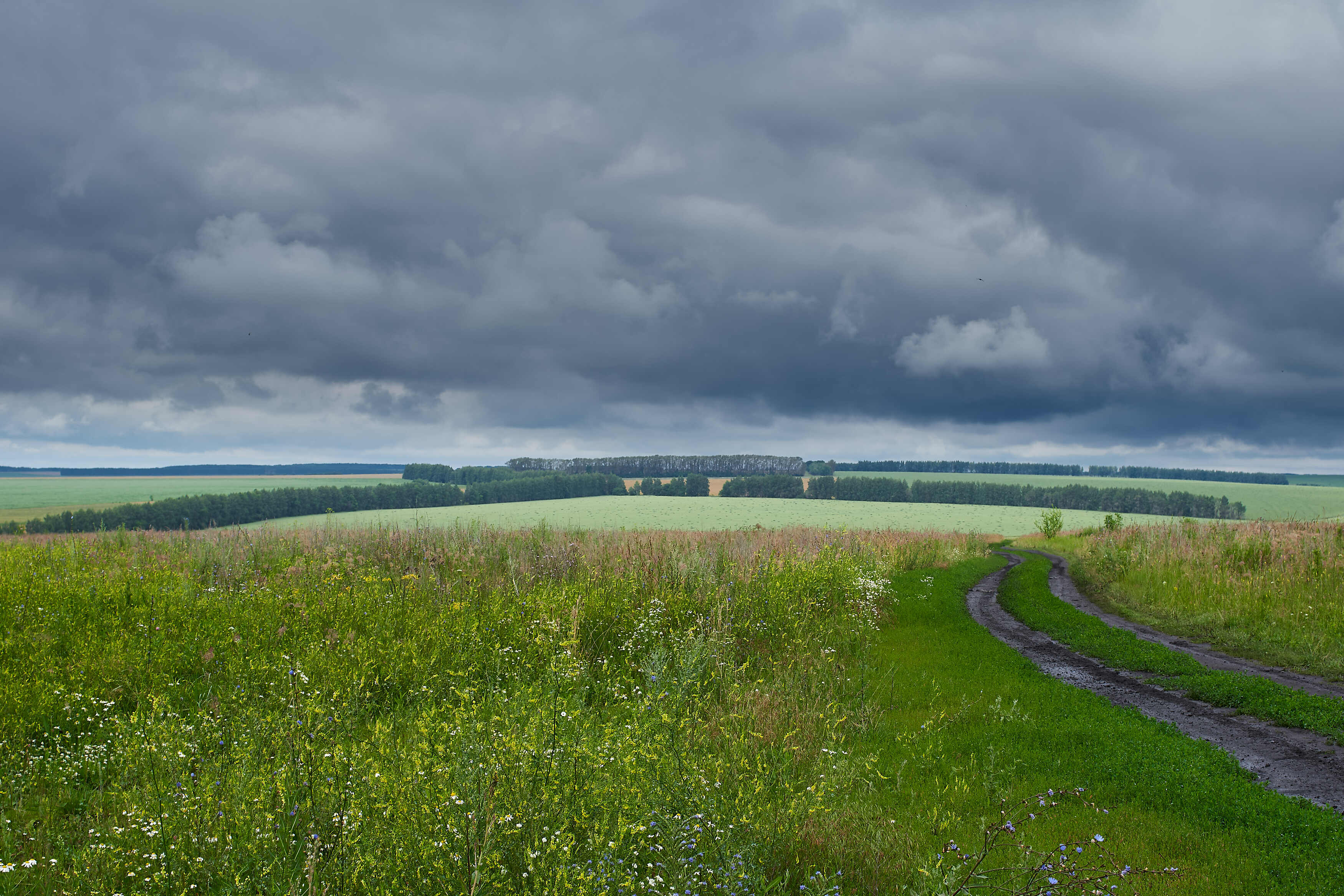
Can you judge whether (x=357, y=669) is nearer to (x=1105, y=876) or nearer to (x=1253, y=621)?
(x=1105, y=876)

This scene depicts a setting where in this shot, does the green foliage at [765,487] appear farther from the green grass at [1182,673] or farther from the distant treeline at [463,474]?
the green grass at [1182,673]

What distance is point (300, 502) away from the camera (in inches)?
2901

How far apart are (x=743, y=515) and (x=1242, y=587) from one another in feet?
193

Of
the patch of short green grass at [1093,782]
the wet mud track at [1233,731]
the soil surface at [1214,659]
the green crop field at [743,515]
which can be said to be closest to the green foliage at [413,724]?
the patch of short green grass at [1093,782]

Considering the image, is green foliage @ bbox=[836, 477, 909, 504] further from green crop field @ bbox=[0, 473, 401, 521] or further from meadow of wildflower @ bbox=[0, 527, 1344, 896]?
meadow of wildflower @ bbox=[0, 527, 1344, 896]

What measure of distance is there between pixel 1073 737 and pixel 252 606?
12.7 metres

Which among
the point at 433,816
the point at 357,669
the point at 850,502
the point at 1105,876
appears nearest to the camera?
the point at 433,816

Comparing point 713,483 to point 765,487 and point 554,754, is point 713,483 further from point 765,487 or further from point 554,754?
point 554,754

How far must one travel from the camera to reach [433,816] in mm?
4227

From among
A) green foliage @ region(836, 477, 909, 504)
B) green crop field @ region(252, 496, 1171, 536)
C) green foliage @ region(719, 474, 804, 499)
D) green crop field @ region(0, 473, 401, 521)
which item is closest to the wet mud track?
green crop field @ region(252, 496, 1171, 536)

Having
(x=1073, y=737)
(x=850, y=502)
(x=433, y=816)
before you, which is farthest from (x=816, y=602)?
(x=850, y=502)

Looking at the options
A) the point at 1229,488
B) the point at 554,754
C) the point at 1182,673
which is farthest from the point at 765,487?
the point at 554,754

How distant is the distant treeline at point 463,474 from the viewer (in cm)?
11725

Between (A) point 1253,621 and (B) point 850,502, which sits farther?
(B) point 850,502
